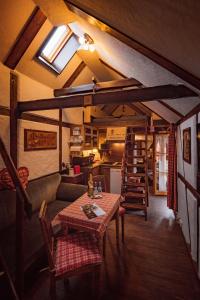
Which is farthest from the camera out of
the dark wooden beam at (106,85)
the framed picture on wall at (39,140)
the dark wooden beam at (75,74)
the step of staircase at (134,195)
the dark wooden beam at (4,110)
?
the dark wooden beam at (75,74)

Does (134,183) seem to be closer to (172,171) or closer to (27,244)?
(172,171)

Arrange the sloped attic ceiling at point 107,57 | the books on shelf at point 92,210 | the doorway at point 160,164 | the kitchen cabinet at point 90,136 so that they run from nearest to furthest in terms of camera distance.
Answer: the sloped attic ceiling at point 107,57, the books on shelf at point 92,210, the kitchen cabinet at point 90,136, the doorway at point 160,164

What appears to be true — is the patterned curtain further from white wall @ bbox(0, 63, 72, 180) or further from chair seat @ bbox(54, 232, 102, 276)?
white wall @ bbox(0, 63, 72, 180)

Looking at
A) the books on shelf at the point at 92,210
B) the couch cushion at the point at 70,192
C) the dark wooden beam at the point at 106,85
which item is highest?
the dark wooden beam at the point at 106,85

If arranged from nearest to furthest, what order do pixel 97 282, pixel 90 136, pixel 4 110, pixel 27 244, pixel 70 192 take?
pixel 97 282 → pixel 27 244 → pixel 4 110 → pixel 70 192 → pixel 90 136

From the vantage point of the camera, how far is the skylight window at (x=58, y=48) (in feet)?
10.6

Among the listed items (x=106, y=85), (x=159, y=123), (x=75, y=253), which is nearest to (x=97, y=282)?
(x=75, y=253)

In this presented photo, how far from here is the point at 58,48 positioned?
3.52 m

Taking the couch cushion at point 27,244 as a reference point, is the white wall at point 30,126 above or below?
above

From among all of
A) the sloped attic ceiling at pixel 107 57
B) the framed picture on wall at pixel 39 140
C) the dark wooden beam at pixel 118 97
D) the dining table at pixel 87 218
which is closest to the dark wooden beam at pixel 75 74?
the sloped attic ceiling at pixel 107 57

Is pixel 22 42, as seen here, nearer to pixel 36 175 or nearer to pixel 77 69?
pixel 77 69

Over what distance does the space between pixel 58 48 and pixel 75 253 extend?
12.1 feet

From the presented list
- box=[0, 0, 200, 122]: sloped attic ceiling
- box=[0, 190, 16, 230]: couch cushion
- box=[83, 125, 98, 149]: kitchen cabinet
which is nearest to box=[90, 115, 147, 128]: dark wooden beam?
box=[83, 125, 98, 149]: kitchen cabinet

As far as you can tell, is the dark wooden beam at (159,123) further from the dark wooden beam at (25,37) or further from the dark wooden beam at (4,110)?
the dark wooden beam at (4,110)
